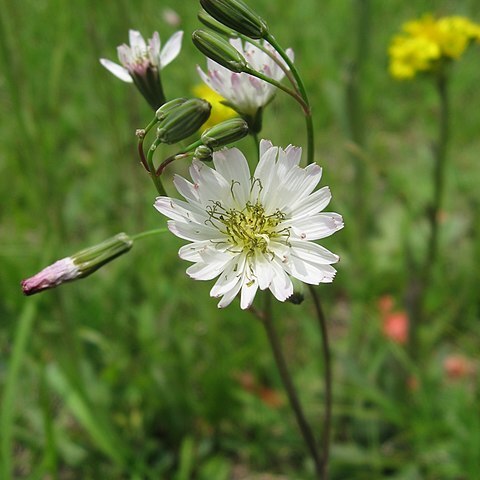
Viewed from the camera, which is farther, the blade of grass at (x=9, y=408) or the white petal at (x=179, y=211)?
the blade of grass at (x=9, y=408)

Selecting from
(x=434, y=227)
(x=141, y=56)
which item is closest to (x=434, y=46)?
(x=434, y=227)

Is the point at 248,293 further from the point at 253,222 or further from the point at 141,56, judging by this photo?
the point at 141,56

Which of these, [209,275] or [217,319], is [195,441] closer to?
[217,319]

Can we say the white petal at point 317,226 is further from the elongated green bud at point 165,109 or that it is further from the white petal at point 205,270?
the elongated green bud at point 165,109

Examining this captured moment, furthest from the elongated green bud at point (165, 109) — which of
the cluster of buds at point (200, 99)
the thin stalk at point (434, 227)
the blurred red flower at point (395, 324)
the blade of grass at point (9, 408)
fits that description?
the blurred red flower at point (395, 324)

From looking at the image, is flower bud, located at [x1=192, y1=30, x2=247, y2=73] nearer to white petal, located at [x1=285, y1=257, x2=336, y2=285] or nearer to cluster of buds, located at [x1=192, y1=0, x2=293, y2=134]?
cluster of buds, located at [x1=192, y1=0, x2=293, y2=134]

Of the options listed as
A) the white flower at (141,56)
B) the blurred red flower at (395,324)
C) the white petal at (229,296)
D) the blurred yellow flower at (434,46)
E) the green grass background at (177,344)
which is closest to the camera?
the white petal at (229,296)

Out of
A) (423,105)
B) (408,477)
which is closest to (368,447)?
(408,477)
